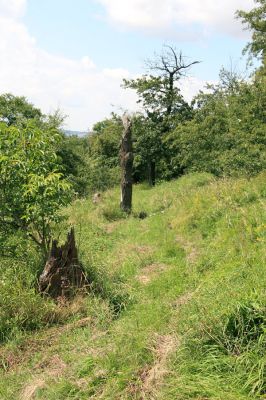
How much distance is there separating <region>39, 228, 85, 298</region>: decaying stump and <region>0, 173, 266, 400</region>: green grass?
30 centimetres

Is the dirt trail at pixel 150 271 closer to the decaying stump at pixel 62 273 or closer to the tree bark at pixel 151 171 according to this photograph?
the decaying stump at pixel 62 273

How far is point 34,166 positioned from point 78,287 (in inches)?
79.3

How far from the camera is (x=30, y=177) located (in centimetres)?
620

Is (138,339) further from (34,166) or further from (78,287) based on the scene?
(34,166)

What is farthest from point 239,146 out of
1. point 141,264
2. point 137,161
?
point 137,161

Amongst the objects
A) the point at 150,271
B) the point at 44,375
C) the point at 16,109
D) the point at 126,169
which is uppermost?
the point at 16,109

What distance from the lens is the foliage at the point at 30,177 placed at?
605cm

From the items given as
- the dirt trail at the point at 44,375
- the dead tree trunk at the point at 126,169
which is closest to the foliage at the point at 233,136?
the dead tree trunk at the point at 126,169

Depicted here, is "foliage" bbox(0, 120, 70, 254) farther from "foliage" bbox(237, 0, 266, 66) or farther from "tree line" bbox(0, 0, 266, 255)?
"foliage" bbox(237, 0, 266, 66)

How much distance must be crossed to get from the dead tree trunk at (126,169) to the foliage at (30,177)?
26.1 feet

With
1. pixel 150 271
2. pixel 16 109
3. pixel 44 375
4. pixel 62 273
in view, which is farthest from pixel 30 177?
pixel 16 109

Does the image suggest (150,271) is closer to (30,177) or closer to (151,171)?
(30,177)

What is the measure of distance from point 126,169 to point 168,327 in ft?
34.5

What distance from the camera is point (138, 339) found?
4.50 metres
